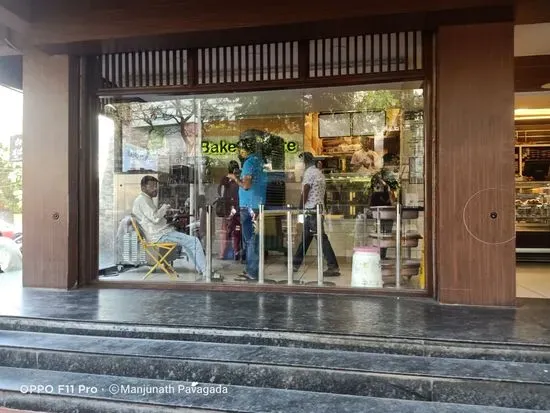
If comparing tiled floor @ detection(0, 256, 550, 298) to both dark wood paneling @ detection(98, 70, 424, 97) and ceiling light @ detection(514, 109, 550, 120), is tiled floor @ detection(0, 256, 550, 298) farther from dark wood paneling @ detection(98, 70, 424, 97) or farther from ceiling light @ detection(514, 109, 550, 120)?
ceiling light @ detection(514, 109, 550, 120)

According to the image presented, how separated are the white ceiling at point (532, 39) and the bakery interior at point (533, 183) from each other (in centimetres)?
121

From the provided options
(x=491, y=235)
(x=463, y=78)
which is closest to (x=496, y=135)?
(x=463, y=78)

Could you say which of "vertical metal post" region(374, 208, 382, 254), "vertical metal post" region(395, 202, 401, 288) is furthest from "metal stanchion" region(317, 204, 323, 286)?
"vertical metal post" region(395, 202, 401, 288)

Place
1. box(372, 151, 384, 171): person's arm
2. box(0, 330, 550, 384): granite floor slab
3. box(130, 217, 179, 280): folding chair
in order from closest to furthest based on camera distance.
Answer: box(0, 330, 550, 384): granite floor slab → box(130, 217, 179, 280): folding chair → box(372, 151, 384, 171): person's arm

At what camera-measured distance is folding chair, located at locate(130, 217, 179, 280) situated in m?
5.20

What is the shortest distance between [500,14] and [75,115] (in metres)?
4.00

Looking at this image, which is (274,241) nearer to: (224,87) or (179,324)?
(224,87)

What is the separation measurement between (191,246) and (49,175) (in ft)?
5.35

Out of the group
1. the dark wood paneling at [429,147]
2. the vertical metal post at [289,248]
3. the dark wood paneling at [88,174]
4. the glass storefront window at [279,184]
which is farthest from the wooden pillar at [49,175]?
the dark wood paneling at [429,147]

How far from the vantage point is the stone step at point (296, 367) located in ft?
8.46

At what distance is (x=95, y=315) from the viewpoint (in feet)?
11.9

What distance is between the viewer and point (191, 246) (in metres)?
5.31

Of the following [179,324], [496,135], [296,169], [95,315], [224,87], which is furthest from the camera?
[296,169]

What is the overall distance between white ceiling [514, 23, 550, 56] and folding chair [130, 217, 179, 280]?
411 centimetres
